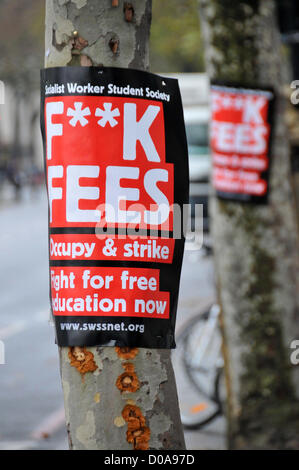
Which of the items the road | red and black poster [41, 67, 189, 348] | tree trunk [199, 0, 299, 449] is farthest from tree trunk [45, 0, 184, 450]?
the road

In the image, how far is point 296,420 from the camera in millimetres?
6254

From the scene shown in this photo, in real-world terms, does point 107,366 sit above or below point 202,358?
above

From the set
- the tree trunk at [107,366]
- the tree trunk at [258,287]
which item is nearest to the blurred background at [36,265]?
the tree trunk at [258,287]

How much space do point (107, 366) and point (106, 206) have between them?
0.51 meters

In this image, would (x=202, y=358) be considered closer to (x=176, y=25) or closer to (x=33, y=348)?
(x=33, y=348)

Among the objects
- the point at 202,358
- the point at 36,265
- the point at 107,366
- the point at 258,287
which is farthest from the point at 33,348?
the point at 107,366

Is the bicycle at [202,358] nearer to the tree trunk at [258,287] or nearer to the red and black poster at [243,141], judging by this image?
the tree trunk at [258,287]

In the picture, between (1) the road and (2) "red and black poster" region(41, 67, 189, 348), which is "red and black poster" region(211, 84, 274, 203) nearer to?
(1) the road

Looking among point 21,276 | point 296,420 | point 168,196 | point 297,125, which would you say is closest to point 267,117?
point 296,420

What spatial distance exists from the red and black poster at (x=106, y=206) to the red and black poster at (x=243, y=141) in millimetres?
3306

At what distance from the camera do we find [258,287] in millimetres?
6289

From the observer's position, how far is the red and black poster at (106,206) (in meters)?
2.96

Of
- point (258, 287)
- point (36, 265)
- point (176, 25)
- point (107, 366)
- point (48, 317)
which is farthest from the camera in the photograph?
point (176, 25)

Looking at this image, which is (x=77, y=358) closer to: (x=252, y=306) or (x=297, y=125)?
(x=252, y=306)
